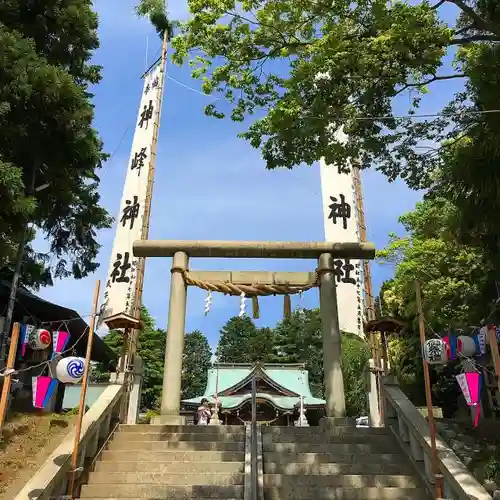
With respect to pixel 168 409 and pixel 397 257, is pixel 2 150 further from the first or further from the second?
pixel 397 257

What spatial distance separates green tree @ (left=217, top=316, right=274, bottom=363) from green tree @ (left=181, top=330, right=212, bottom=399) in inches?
68.2

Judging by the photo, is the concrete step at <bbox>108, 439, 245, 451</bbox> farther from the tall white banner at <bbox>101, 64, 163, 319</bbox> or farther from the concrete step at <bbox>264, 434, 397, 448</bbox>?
the tall white banner at <bbox>101, 64, 163, 319</bbox>

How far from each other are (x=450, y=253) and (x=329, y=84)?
9776 mm

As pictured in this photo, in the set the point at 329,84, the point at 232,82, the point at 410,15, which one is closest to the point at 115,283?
the point at 232,82

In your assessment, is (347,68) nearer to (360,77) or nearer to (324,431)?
(360,77)

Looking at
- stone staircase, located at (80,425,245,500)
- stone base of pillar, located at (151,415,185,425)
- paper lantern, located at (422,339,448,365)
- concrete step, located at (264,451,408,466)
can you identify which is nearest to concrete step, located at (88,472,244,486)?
stone staircase, located at (80,425,245,500)

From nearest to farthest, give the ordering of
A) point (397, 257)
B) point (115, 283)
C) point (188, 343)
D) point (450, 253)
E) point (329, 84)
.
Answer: point (329, 84)
point (115, 283)
point (450, 253)
point (397, 257)
point (188, 343)

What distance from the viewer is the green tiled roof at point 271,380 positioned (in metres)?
24.7

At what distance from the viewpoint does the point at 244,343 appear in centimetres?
5800

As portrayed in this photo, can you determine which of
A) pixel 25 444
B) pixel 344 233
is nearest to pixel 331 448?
pixel 25 444

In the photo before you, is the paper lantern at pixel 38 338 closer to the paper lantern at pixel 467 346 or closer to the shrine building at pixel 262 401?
the paper lantern at pixel 467 346

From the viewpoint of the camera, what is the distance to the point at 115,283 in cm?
1436

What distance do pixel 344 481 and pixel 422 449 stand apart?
125 centimetres

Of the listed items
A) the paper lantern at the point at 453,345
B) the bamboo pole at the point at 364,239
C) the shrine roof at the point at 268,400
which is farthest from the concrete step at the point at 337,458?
the shrine roof at the point at 268,400
